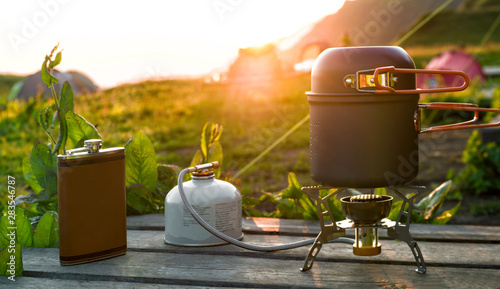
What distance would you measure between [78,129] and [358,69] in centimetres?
113

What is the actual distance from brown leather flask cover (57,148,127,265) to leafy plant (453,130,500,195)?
3.21 m

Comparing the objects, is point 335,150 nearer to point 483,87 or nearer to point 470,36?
point 483,87

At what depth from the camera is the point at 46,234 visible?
1876mm

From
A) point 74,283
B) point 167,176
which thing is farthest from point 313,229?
point 74,283

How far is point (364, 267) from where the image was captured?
1.63 m

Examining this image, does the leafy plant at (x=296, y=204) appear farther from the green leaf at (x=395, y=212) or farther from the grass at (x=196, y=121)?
Result: the grass at (x=196, y=121)

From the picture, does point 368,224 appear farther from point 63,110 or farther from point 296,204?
point 63,110

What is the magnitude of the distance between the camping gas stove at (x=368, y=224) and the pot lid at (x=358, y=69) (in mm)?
281

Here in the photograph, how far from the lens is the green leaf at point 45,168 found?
7.14 feet

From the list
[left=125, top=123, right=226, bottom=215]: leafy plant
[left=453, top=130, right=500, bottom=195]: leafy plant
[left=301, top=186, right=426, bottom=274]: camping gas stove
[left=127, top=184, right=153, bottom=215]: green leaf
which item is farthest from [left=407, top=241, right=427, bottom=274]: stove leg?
[left=453, top=130, right=500, bottom=195]: leafy plant

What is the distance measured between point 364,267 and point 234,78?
7.39 m

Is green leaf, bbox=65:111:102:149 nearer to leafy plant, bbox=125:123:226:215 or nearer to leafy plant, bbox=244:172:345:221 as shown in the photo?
leafy plant, bbox=125:123:226:215

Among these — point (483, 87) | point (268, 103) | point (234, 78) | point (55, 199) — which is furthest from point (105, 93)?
point (55, 199)

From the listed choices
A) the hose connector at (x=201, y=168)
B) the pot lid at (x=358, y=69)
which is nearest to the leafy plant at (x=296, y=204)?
the hose connector at (x=201, y=168)
